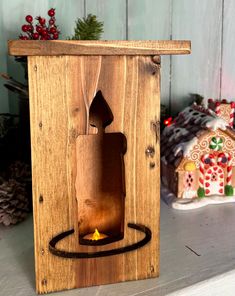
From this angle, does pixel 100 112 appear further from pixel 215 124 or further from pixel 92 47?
pixel 215 124

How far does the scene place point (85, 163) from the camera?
2.29 ft

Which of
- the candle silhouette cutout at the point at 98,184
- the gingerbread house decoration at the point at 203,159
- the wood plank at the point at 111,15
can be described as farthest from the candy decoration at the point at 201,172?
the wood plank at the point at 111,15

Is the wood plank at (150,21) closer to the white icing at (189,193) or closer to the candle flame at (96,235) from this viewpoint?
the white icing at (189,193)

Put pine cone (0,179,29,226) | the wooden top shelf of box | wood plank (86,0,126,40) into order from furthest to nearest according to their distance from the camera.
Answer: wood plank (86,0,126,40) < pine cone (0,179,29,226) < the wooden top shelf of box

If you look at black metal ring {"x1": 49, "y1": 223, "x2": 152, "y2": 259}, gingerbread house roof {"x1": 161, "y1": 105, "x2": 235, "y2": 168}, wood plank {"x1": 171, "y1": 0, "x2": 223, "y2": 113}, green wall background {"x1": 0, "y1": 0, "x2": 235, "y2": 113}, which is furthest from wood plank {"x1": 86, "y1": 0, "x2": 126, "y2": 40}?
black metal ring {"x1": 49, "y1": 223, "x2": 152, "y2": 259}

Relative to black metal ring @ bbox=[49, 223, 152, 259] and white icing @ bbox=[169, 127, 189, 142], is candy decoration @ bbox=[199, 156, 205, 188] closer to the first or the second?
white icing @ bbox=[169, 127, 189, 142]

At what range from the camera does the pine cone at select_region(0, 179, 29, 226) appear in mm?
789

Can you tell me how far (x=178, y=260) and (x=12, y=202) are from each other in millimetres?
312

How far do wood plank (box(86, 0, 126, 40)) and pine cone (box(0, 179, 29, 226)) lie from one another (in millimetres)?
443

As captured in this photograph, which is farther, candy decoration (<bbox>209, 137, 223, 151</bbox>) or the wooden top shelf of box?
candy decoration (<bbox>209, 137, 223, 151</bbox>)

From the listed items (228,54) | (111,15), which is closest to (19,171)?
(111,15)

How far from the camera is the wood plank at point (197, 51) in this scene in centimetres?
115

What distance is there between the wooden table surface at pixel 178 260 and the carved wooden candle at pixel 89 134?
28 millimetres

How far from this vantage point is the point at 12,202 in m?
0.80
